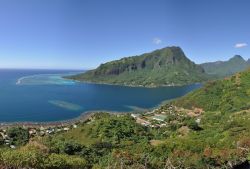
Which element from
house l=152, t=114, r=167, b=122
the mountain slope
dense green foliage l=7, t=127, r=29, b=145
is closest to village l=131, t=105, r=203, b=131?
house l=152, t=114, r=167, b=122

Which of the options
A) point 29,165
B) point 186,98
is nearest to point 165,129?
point 186,98

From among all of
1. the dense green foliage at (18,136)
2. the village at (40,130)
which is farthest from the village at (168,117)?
the dense green foliage at (18,136)

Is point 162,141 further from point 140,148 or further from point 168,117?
point 168,117

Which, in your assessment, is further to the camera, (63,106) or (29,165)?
(63,106)

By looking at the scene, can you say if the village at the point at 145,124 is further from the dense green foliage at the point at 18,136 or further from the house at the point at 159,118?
the dense green foliage at the point at 18,136

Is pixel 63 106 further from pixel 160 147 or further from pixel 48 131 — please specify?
pixel 160 147

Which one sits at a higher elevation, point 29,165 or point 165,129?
point 29,165

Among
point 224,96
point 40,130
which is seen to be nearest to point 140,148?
→ point 40,130

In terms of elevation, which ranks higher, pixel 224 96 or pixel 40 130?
pixel 224 96
